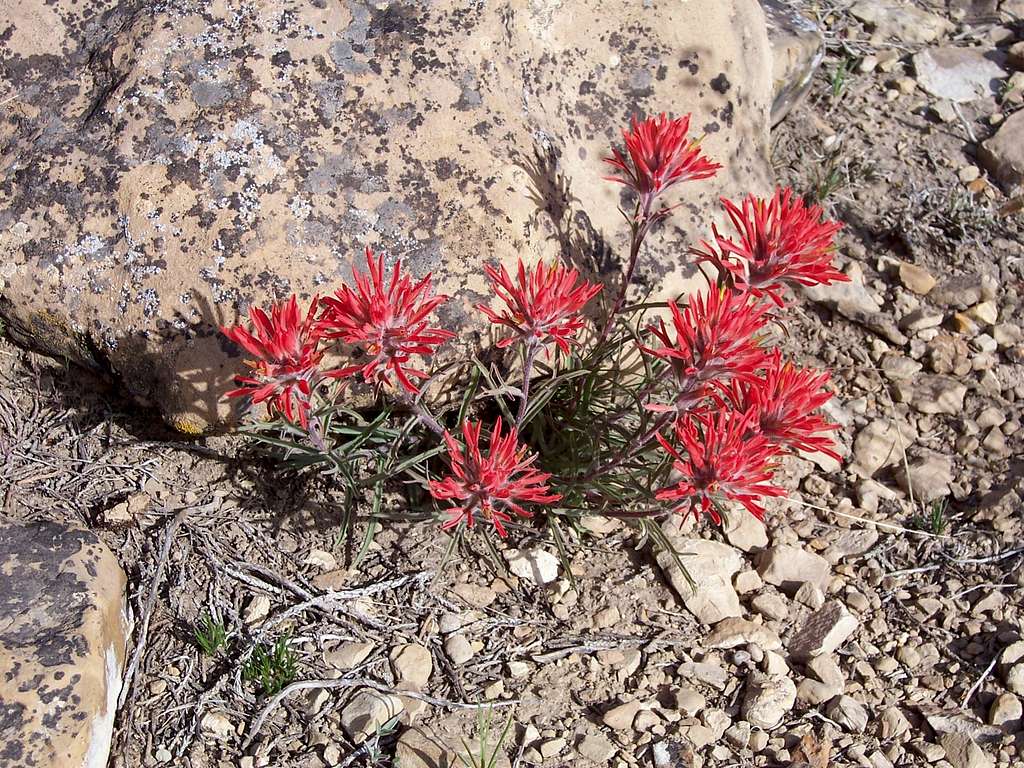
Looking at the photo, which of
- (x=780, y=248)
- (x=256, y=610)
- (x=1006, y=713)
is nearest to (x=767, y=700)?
(x=1006, y=713)

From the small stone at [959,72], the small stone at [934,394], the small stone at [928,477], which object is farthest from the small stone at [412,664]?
the small stone at [959,72]

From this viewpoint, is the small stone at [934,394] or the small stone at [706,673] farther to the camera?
the small stone at [934,394]

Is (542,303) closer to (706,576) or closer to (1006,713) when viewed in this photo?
(706,576)

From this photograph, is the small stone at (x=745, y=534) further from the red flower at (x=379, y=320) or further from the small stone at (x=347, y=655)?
the red flower at (x=379, y=320)

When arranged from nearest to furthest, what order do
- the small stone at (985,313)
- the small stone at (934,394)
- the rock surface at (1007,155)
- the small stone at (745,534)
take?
1. the small stone at (745,534)
2. the small stone at (934,394)
3. the small stone at (985,313)
4. the rock surface at (1007,155)

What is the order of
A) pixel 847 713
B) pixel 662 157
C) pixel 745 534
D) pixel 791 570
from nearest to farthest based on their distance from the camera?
pixel 662 157 < pixel 847 713 < pixel 791 570 < pixel 745 534

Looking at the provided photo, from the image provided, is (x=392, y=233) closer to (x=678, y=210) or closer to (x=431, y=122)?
(x=431, y=122)

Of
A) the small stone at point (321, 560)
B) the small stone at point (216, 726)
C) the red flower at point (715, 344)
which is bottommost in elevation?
the small stone at point (216, 726)
